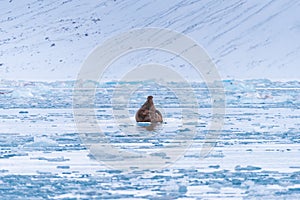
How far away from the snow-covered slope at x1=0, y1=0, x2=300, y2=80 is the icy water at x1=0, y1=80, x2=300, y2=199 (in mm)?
32735

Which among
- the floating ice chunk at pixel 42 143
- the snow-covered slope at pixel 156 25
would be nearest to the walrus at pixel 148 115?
the floating ice chunk at pixel 42 143

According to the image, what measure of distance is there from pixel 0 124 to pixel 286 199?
254 inches

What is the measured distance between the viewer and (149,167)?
297 inches

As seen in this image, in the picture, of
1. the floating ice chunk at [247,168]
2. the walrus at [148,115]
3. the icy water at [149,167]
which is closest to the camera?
the icy water at [149,167]

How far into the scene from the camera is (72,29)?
51.7 meters

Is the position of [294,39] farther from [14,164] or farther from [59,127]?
[14,164]

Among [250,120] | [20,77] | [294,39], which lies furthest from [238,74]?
[250,120]

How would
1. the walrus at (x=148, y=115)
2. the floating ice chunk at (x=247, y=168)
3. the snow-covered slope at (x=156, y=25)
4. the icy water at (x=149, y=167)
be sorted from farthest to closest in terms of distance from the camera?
the snow-covered slope at (x=156, y=25), the walrus at (x=148, y=115), the floating ice chunk at (x=247, y=168), the icy water at (x=149, y=167)

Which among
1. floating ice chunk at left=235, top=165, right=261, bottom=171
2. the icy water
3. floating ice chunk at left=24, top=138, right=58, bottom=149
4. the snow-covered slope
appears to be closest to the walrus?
the icy water

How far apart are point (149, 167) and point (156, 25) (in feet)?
148

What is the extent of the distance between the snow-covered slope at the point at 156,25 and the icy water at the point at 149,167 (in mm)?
32735

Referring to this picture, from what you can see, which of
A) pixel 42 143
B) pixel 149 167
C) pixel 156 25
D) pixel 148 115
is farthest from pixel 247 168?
pixel 156 25

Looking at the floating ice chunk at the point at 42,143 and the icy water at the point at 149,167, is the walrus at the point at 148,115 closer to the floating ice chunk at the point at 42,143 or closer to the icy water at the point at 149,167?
the icy water at the point at 149,167

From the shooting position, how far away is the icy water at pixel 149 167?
634 cm
